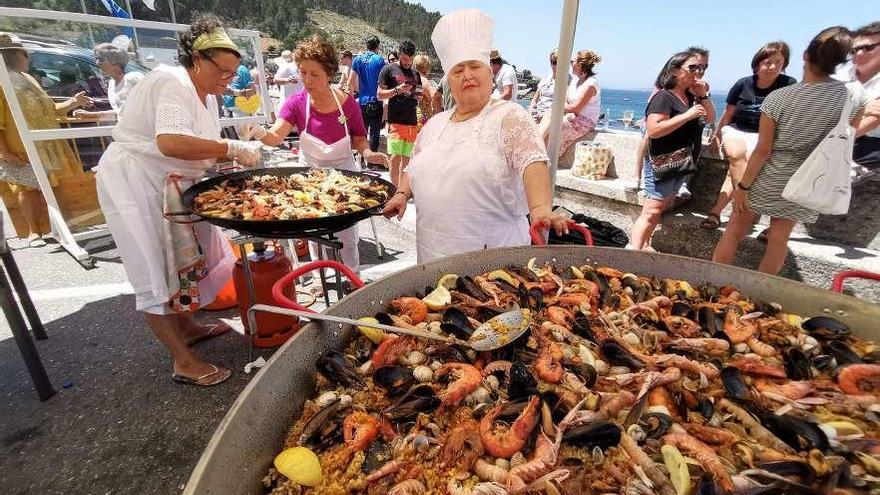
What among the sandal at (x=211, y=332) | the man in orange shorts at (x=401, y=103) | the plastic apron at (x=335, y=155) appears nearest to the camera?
the sandal at (x=211, y=332)

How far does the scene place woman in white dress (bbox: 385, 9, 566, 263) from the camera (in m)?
1.88

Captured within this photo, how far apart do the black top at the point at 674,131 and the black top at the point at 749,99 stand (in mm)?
628

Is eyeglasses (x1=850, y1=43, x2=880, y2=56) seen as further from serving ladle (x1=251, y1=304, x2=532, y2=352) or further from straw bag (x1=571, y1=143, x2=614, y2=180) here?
serving ladle (x1=251, y1=304, x2=532, y2=352)

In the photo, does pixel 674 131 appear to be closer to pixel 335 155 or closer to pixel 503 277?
pixel 503 277

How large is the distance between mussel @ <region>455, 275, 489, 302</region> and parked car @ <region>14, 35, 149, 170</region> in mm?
5769

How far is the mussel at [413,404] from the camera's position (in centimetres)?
117

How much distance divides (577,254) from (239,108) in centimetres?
599

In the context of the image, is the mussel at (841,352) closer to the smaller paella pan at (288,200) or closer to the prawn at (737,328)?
the prawn at (737,328)

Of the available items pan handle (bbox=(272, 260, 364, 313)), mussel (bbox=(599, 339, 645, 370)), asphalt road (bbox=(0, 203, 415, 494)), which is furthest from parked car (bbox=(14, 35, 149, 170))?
mussel (bbox=(599, 339, 645, 370))

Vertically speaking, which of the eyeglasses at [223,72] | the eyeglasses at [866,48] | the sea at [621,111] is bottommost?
the sea at [621,111]

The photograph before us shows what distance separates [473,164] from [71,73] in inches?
235

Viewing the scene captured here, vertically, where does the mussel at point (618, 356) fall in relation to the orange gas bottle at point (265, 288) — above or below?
above

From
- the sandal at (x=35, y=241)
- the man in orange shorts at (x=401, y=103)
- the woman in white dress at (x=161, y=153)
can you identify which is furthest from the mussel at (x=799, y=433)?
the sandal at (x=35, y=241)

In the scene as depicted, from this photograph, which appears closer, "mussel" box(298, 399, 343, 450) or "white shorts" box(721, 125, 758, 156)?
"mussel" box(298, 399, 343, 450)
